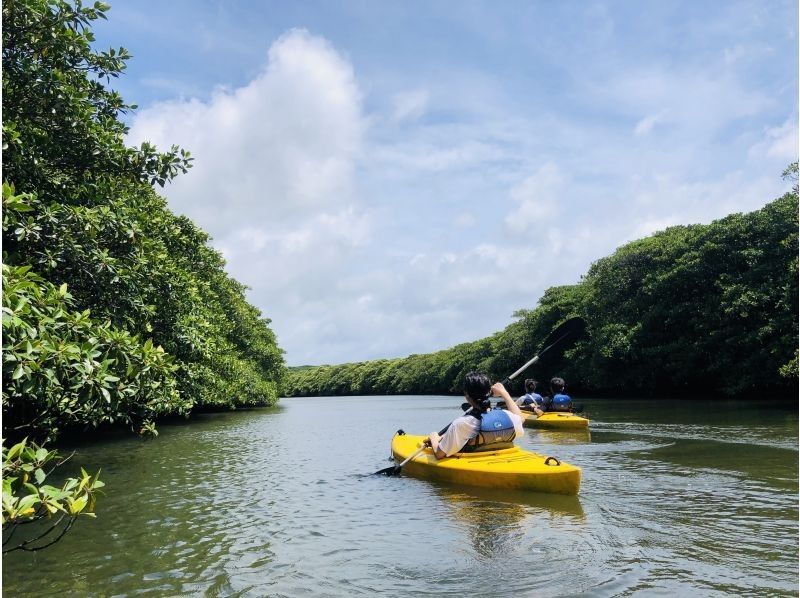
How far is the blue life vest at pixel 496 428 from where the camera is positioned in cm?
971

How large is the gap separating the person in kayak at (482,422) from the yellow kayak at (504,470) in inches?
6.6

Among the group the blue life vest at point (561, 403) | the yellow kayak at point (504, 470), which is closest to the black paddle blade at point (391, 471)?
the yellow kayak at point (504, 470)

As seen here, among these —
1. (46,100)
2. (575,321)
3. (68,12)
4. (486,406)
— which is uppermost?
(68,12)

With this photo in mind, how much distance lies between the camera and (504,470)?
9.11 m

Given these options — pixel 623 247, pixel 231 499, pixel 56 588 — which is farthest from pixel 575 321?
pixel 623 247

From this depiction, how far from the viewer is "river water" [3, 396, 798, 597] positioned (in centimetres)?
558

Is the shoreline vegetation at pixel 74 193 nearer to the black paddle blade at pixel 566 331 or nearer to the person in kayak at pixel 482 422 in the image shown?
the person in kayak at pixel 482 422

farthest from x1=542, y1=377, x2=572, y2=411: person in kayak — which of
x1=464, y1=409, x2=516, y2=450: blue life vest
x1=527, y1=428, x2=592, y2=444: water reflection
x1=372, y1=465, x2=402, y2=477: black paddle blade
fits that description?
x1=464, y1=409, x2=516, y2=450: blue life vest

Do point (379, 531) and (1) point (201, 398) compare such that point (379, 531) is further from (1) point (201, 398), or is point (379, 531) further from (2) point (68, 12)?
(1) point (201, 398)

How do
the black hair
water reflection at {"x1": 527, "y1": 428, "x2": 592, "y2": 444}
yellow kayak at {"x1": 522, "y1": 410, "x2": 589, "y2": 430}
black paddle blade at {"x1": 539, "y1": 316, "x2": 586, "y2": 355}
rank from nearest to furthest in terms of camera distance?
the black hair → water reflection at {"x1": 527, "y1": 428, "x2": 592, "y2": 444} → black paddle blade at {"x1": 539, "y1": 316, "x2": 586, "y2": 355} → yellow kayak at {"x1": 522, "y1": 410, "x2": 589, "y2": 430}

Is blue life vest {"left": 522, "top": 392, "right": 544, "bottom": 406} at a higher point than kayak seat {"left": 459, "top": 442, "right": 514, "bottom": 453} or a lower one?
higher

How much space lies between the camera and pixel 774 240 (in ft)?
100

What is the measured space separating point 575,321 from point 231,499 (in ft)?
34.3

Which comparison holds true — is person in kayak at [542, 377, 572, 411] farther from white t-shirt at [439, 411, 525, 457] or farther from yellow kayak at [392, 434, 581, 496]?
white t-shirt at [439, 411, 525, 457]
